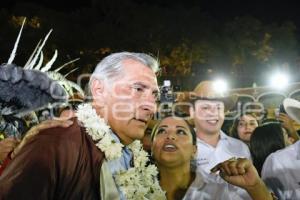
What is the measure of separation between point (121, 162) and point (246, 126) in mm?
4102

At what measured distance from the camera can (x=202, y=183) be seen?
152 inches

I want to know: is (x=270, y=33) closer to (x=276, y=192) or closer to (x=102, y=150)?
(x=276, y=192)

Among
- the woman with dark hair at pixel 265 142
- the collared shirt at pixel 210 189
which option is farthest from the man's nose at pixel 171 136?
the woman with dark hair at pixel 265 142

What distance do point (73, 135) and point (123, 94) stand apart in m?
0.42

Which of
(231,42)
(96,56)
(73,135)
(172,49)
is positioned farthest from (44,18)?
(73,135)

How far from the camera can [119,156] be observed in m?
2.47

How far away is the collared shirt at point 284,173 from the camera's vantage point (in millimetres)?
4367

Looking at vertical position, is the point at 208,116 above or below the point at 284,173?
above

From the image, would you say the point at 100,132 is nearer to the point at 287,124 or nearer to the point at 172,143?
the point at 172,143

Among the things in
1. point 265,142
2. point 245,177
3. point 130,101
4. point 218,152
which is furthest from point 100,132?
point 265,142

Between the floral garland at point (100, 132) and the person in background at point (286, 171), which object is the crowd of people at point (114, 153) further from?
the person in background at point (286, 171)

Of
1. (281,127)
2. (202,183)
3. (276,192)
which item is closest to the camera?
(202,183)

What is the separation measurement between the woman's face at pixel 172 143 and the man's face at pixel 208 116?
3.86 ft

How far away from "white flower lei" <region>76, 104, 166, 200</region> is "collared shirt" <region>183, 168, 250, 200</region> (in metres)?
0.96
